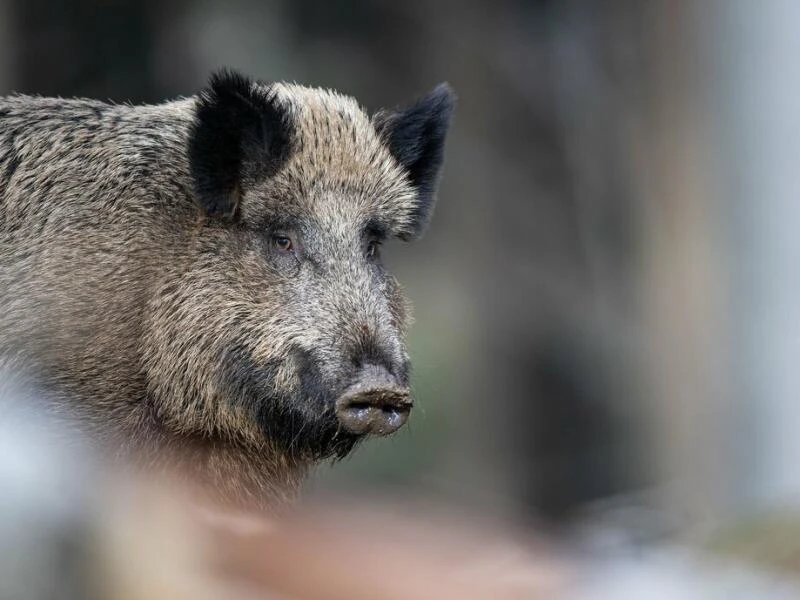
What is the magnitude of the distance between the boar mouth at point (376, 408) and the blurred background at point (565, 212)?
29.8ft

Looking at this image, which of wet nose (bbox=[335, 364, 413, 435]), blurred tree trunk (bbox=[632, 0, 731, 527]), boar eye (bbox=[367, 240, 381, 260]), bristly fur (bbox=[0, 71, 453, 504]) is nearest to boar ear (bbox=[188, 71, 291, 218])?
bristly fur (bbox=[0, 71, 453, 504])

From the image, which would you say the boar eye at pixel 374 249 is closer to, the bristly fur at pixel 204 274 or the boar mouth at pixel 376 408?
the bristly fur at pixel 204 274

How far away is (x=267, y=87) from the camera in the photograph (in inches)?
247

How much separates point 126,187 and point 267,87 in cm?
71

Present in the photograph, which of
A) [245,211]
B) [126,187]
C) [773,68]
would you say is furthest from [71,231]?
[773,68]

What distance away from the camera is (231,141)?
19.6ft

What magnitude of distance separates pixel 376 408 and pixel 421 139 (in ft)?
5.56

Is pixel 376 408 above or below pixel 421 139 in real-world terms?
below

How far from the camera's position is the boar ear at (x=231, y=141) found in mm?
5934

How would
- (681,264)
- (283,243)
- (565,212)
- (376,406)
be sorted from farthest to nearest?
(565,212), (681,264), (283,243), (376,406)

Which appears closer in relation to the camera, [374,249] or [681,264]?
[374,249]

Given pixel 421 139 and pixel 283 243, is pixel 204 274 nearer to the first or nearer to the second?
pixel 283 243

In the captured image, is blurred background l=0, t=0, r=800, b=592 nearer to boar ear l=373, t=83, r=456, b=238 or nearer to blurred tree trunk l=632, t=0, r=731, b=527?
blurred tree trunk l=632, t=0, r=731, b=527

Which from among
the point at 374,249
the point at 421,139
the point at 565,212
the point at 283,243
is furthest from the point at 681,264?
the point at 283,243
